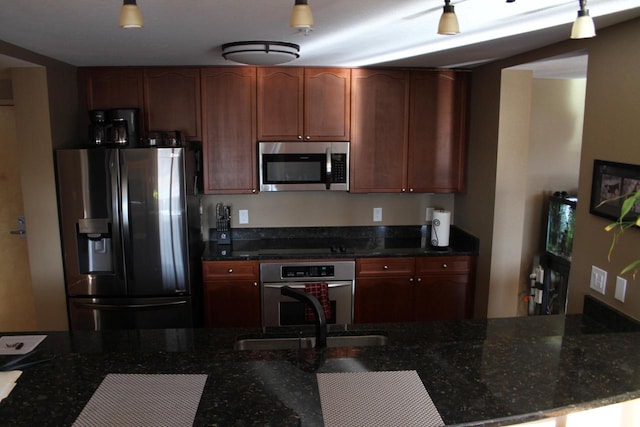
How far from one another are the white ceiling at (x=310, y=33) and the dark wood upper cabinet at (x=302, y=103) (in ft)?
1.27


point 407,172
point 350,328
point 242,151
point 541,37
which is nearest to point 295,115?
point 242,151

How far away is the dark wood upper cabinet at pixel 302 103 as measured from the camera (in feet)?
12.5

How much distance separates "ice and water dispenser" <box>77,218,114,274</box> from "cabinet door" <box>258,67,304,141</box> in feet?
4.38

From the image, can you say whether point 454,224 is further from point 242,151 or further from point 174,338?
point 174,338

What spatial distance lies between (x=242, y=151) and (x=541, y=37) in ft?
7.33

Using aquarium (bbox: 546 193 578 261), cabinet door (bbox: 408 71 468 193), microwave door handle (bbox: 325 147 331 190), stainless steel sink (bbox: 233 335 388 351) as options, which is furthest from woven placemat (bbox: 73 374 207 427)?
aquarium (bbox: 546 193 578 261)

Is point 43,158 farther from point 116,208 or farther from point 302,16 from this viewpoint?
point 302,16

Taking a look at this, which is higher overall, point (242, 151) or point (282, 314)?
point (242, 151)

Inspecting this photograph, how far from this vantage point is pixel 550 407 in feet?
4.41

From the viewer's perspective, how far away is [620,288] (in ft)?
7.30

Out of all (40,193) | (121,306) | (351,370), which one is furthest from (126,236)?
(351,370)

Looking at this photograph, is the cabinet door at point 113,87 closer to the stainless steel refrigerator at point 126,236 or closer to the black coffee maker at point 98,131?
the black coffee maker at point 98,131

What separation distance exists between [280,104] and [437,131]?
1281 millimetres

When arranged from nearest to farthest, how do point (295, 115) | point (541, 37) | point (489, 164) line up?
point (541, 37)
point (489, 164)
point (295, 115)
